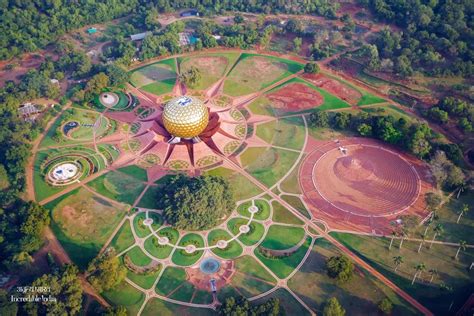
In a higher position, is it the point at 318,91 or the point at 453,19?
the point at 453,19

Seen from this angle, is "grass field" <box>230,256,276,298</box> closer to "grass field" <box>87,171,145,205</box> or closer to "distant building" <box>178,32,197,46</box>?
"grass field" <box>87,171,145,205</box>

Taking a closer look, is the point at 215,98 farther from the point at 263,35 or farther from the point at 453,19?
the point at 453,19

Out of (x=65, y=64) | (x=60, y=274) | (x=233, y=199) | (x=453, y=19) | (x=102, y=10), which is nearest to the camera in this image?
(x=60, y=274)

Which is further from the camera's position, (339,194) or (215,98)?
(215,98)

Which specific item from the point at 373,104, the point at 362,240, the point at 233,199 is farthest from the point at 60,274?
the point at 373,104

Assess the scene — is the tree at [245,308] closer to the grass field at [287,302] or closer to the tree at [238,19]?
the grass field at [287,302]

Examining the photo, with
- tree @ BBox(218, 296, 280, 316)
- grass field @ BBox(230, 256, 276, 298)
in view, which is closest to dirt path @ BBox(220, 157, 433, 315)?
grass field @ BBox(230, 256, 276, 298)
